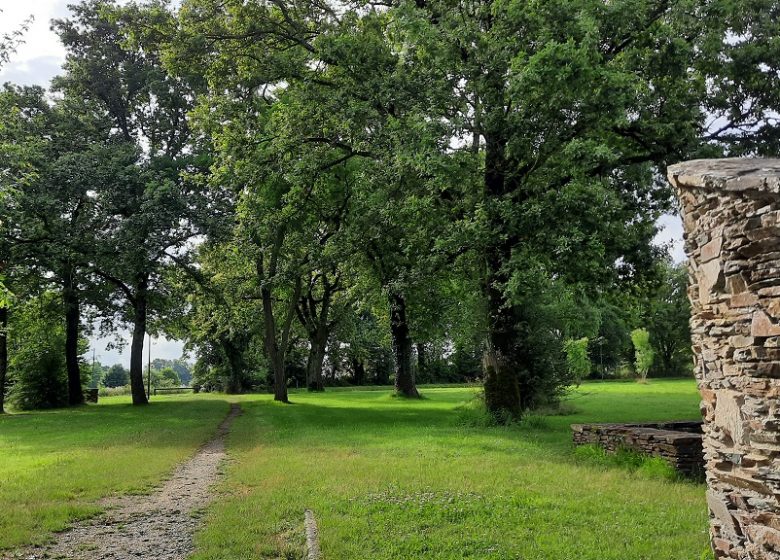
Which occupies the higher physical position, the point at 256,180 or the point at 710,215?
the point at 256,180

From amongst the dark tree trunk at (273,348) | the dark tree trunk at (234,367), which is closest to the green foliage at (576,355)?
the dark tree trunk at (273,348)

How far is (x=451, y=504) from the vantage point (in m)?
8.28

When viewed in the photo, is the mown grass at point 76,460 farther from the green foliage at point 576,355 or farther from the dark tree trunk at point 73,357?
the green foliage at point 576,355

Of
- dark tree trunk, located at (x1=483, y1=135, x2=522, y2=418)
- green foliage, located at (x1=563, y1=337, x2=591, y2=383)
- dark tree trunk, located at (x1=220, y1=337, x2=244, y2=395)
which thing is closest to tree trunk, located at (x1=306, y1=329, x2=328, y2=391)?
dark tree trunk, located at (x1=220, y1=337, x2=244, y2=395)

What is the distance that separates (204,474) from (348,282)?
67.9 ft

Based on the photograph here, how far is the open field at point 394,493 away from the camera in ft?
22.0

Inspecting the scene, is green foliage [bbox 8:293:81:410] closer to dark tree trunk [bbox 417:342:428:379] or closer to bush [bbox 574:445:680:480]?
bush [bbox 574:445:680:480]

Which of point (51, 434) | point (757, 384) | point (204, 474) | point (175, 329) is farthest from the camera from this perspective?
point (175, 329)

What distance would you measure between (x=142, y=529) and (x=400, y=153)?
10341 mm

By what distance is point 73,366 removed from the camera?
3281cm

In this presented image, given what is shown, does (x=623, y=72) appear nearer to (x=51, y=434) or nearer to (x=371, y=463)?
(x=371, y=463)

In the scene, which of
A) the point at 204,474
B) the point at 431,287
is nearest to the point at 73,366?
the point at 431,287

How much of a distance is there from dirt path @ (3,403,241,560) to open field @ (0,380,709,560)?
29cm

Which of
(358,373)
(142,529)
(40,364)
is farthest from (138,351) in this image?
(358,373)
